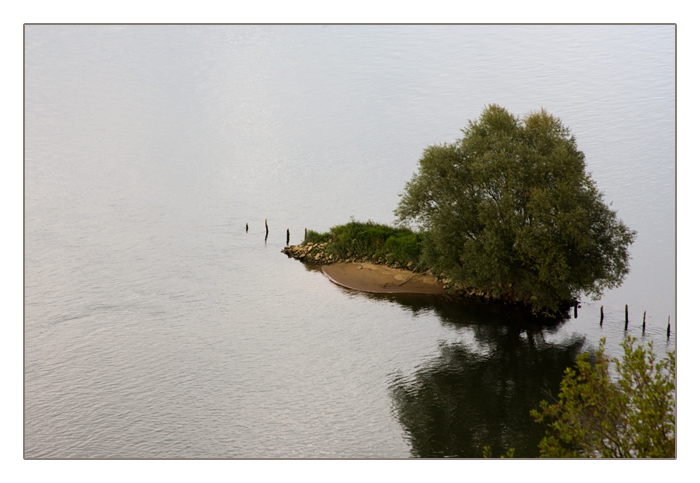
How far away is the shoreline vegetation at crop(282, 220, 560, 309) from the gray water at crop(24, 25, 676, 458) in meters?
1.46

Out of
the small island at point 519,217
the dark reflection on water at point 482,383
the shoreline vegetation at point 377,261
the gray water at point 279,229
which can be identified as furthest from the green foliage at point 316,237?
the dark reflection on water at point 482,383

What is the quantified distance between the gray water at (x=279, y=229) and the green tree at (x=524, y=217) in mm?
2914

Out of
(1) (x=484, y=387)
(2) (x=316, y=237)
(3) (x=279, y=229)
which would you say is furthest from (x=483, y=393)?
(3) (x=279, y=229)

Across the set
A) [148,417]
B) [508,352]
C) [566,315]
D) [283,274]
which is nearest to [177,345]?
[148,417]

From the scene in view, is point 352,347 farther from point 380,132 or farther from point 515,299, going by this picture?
point 380,132

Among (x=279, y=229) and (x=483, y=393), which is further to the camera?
(x=279, y=229)

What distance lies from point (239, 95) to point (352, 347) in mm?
67109

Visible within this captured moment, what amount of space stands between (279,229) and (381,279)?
16601mm

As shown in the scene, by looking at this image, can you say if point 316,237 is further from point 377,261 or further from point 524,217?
point 524,217

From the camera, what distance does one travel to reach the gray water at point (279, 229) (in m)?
33.1

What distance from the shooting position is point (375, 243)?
179 feet

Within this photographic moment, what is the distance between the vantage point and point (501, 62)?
90938 millimetres

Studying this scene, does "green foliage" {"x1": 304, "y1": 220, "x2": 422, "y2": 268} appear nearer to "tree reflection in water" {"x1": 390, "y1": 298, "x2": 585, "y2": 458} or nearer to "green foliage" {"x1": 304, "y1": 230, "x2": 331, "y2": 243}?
"green foliage" {"x1": 304, "y1": 230, "x2": 331, "y2": 243}

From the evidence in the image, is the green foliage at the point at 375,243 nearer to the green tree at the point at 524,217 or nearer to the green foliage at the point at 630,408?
the green tree at the point at 524,217
